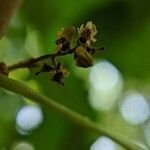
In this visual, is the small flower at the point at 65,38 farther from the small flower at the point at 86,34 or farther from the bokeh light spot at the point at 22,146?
the bokeh light spot at the point at 22,146

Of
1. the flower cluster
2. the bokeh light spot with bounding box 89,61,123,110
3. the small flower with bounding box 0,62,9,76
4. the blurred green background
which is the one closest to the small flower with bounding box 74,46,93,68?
the flower cluster

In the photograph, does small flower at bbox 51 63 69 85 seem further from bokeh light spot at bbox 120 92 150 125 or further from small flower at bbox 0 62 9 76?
bokeh light spot at bbox 120 92 150 125

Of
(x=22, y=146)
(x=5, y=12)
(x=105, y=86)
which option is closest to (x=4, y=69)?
(x=5, y=12)

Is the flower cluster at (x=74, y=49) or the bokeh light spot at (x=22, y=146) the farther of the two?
the bokeh light spot at (x=22, y=146)

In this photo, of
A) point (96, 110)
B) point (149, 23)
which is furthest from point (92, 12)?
point (96, 110)

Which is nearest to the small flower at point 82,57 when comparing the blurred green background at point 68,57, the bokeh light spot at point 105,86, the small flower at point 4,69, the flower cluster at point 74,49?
the flower cluster at point 74,49

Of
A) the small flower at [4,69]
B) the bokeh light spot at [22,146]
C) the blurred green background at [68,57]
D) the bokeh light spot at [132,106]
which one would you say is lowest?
the bokeh light spot at [132,106]

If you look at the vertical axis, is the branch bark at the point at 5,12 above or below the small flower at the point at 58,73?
above
